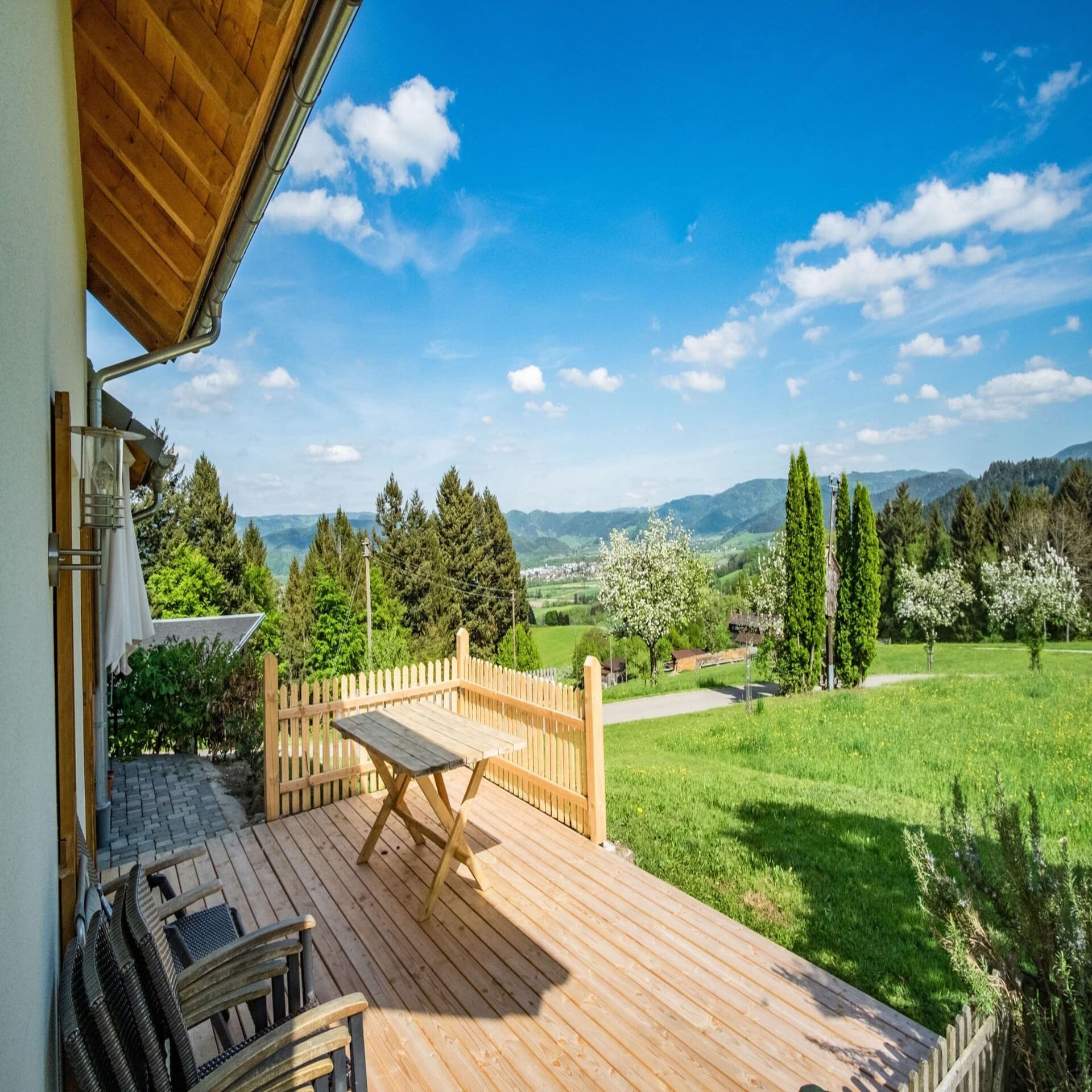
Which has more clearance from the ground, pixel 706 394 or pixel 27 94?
pixel 706 394

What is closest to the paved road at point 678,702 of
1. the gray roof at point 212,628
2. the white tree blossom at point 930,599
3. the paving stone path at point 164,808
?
the gray roof at point 212,628

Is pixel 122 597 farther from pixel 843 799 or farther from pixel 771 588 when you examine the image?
Answer: pixel 771 588

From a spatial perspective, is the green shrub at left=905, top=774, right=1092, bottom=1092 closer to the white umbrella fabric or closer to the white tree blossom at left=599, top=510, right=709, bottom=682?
the white umbrella fabric

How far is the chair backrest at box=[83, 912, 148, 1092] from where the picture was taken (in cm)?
131

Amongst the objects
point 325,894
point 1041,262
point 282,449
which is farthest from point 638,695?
point 282,449

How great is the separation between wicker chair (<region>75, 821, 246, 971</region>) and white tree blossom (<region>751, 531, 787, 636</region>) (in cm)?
2284

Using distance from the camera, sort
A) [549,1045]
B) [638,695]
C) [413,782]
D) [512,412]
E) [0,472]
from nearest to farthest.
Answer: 1. [0,472]
2. [549,1045]
3. [413,782]
4. [638,695]
5. [512,412]

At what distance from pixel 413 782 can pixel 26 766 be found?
4947 mm

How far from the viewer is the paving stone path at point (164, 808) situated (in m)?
4.92

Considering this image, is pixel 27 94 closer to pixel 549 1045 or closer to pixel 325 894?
pixel 549 1045

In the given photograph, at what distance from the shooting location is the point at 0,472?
1.01 meters

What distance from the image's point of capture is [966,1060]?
186 centimetres

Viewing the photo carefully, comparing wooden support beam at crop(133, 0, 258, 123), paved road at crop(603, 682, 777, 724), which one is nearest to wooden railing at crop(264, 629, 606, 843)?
wooden support beam at crop(133, 0, 258, 123)

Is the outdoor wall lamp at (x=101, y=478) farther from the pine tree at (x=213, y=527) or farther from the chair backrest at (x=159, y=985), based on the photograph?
the pine tree at (x=213, y=527)
